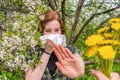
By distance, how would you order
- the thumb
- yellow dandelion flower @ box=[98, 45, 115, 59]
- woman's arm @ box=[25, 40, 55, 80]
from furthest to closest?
woman's arm @ box=[25, 40, 55, 80]
the thumb
yellow dandelion flower @ box=[98, 45, 115, 59]

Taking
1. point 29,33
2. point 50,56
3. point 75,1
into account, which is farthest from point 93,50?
point 75,1

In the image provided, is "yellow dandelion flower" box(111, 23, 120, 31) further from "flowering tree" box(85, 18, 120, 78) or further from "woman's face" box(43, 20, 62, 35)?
"woman's face" box(43, 20, 62, 35)

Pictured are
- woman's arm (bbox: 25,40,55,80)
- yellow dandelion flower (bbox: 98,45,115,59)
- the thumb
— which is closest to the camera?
yellow dandelion flower (bbox: 98,45,115,59)

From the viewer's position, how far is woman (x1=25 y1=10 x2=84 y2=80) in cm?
289

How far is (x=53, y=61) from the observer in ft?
11.2

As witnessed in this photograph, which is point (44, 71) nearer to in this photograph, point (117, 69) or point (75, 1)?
point (117, 69)

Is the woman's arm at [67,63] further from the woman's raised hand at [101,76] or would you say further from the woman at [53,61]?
the woman's raised hand at [101,76]

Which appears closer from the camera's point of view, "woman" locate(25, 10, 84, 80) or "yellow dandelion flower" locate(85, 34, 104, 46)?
"yellow dandelion flower" locate(85, 34, 104, 46)

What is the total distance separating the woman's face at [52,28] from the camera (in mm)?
3210

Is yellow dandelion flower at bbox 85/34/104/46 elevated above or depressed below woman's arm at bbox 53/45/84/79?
above

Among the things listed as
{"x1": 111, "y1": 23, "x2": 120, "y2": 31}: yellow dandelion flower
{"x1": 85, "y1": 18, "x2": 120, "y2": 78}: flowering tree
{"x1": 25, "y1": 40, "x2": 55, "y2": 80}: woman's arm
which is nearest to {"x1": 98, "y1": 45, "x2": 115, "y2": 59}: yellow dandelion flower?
{"x1": 85, "y1": 18, "x2": 120, "y2": 78}: flowering tree

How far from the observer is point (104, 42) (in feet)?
7.41

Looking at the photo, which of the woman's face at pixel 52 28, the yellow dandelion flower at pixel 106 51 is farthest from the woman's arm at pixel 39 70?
the yellow dandelion flower at pixel 106 51

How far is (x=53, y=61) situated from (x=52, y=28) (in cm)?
33
